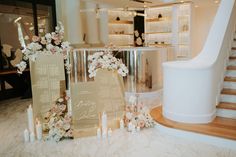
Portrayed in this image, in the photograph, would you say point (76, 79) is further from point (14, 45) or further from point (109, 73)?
point (109, 73)

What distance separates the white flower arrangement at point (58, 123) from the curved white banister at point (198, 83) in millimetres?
1576

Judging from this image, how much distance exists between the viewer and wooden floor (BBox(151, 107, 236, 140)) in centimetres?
296

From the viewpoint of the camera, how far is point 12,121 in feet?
13.5

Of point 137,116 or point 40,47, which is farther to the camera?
point 137,116

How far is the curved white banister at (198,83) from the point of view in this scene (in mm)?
3252

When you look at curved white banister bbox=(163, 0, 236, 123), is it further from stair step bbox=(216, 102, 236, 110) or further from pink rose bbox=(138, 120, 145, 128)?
pink rose bbox=(138, 120, 145, 128)

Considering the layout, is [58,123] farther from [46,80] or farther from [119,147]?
[119,147]

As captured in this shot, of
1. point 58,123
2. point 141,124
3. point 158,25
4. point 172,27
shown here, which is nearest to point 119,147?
point 141,124

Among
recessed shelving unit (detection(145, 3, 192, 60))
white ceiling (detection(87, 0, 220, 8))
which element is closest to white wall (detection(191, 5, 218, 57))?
white ceiling (detection(87, 0, 220, 8))

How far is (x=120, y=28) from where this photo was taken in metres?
8.87

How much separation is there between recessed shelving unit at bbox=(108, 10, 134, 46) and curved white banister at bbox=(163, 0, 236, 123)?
5.10 m

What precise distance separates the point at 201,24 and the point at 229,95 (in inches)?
241

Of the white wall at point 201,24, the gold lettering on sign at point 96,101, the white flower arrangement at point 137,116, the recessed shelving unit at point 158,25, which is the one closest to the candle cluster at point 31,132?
the gold lettering on sign at point 96,101

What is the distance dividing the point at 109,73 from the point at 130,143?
112cm
